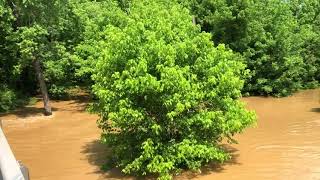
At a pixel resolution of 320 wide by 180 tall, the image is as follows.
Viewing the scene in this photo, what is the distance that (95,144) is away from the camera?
46.4 feet

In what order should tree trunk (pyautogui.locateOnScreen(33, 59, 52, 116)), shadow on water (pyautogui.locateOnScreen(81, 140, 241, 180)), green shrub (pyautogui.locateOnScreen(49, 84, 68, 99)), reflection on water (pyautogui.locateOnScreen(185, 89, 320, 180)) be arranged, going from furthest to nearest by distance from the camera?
green shrub (pyautogui.locateOnScreen(49, 84, 68, 99)) < tree trunk (pyautogui.locateOnScreen(33, 59, 52, 116)) < shadow on water (pyautogui.locateOnScreen(81, 140, 241, 180)) < reflection on water (pyautogui.locateOnScreen(185, 89, 320, 180))

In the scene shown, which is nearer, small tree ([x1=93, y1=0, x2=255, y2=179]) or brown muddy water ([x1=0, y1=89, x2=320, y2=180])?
small tree ([x1=93, y1=0, x2=255, y2=179])

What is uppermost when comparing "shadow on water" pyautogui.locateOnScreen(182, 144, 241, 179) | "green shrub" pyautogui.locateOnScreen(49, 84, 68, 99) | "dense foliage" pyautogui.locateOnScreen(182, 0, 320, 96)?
"dense foliage" pyautogui.locateOnScreen(182, 0, 320, 96)

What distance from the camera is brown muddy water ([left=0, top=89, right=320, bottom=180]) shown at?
11.0 m

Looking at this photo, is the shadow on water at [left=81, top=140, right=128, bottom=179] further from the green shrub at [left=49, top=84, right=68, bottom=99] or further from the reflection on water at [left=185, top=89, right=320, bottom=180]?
the green shrub at [left=49, top=84, right=68, bottom=99]

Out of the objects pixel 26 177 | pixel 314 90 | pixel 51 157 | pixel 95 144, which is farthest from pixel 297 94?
pixel 26 177

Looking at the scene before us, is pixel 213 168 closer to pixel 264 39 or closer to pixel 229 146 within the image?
pixel 229 146

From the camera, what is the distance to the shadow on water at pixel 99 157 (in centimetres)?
1116

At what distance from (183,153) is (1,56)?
13.6 m

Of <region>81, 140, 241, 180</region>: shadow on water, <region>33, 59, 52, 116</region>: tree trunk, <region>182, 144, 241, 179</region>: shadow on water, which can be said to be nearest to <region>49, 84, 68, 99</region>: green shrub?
<region>33, 59, 52, 116</region>: tree trunk

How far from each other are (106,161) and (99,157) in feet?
1.85

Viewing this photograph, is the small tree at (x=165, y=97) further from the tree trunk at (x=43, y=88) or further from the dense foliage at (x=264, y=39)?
the dense foliage at (x=264, y=39)

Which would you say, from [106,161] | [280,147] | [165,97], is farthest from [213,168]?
[106,161]

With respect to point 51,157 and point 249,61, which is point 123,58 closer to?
point 51,157
